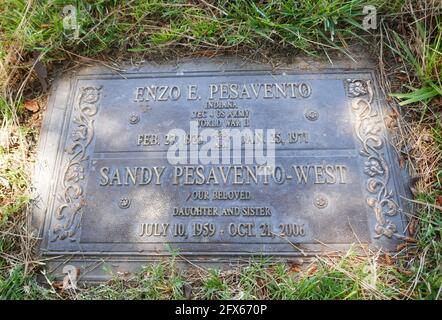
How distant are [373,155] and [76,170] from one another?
1.85m

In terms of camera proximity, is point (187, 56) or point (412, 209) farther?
point (187, 56)

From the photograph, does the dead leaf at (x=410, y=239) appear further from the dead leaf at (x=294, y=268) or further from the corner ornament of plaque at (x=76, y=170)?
the corner ornament of plaque at (x=76, y=170)

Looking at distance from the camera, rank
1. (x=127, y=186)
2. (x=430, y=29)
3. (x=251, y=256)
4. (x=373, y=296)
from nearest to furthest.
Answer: (x=373, y=296)
(x=251, y=256)
(x=127, y=186)
(x=430, y=29)

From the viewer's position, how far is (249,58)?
2596 millimetres

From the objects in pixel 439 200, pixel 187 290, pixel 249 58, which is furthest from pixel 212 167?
pixel 439 200

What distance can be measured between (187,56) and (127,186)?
3.34 feet

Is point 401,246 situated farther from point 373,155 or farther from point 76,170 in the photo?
point 76,170

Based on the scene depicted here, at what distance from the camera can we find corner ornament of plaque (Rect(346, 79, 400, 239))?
2.14 metres

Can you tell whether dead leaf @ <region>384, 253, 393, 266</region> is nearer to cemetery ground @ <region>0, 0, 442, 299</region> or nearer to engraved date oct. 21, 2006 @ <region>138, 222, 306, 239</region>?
cemetery ground @ <region>0, 0, 442, 299</region>

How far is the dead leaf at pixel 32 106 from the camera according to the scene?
102 inches

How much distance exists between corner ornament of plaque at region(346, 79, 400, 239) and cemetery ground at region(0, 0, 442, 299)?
107 millimetres

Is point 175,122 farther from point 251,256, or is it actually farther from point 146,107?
point 251,256

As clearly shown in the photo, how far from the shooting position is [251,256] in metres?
2.11
